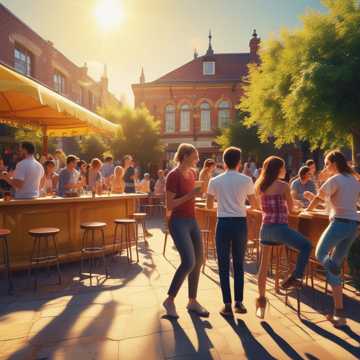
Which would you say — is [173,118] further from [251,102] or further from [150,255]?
[150,255]

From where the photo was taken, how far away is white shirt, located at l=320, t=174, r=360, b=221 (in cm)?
396

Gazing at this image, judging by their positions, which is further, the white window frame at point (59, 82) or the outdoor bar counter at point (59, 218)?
the white window frame at point (59, 82)

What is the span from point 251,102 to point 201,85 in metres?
17.9

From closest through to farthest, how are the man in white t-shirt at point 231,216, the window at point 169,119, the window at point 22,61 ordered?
the man in white t-shirt at point 231,216, the window at point 22,61, the window at point 169,119

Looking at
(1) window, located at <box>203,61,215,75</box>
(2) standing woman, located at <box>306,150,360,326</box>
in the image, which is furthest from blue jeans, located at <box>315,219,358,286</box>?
(1) window, located at <box>203,61,215,75</box>

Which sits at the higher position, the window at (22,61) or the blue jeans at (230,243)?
the window at (22,61)

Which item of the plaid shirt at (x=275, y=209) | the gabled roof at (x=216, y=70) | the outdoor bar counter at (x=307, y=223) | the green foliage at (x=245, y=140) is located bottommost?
the outdoor bar counter at (x=307, y=223)

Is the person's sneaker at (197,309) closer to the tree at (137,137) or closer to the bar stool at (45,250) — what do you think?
the bar stool at (45,250)

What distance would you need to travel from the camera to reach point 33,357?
3242 mm

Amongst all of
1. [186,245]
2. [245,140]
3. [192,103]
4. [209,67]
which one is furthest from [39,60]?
[186,245]

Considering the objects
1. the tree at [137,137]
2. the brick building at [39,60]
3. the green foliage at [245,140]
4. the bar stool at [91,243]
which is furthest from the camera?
the green foliage at [245,140]

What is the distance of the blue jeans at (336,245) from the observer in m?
3.97

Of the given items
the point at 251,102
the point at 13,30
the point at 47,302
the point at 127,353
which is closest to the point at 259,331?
the point at 127,353

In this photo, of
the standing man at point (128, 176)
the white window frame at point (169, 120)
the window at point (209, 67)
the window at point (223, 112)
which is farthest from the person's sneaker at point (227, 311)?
the window at point (209, 67)
